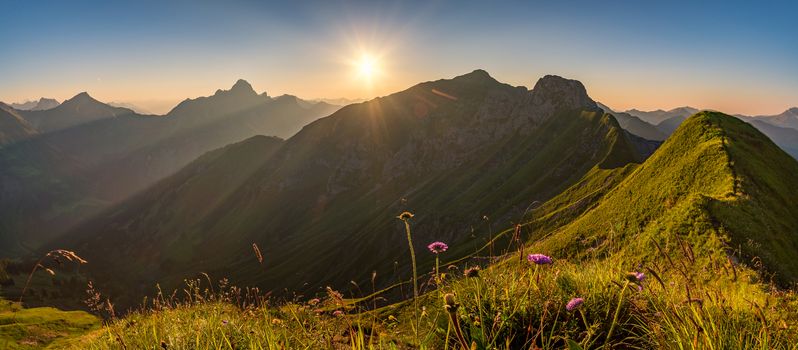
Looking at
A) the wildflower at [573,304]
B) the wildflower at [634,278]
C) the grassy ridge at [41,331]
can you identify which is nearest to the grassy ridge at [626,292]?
the wildflower at [634,278]

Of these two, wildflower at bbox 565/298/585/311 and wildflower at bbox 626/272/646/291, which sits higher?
wildflower at bbox 626/272/646/291

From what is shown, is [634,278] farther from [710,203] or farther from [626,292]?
[710,203]

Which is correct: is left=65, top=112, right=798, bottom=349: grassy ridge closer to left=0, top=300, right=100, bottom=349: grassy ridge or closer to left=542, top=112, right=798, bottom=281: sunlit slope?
left=542, top=112, right=798, bottom=281: sunlit slope

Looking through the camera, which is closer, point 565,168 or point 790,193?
point 790,193

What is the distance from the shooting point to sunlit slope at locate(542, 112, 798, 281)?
2224 cm

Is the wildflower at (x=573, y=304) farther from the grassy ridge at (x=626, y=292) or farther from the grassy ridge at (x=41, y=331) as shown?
the grassy ridge at (x=41, y=331)

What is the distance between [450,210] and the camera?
155 meters

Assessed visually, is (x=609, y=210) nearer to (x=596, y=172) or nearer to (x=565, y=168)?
(x=596, y=172)

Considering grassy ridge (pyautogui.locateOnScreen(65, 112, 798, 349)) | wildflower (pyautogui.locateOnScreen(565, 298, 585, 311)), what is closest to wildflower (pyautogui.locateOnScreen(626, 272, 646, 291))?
grassy ridge (pyautogui.locateOnScreen(65, 112, 798, 349))

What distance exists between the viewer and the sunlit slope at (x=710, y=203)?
73.0ft

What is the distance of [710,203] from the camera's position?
24.9 m

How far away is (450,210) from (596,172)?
2713 inches

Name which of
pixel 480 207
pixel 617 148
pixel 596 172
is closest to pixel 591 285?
pixel 596 172

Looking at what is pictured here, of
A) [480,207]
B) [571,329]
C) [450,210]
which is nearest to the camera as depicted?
[571,329]
